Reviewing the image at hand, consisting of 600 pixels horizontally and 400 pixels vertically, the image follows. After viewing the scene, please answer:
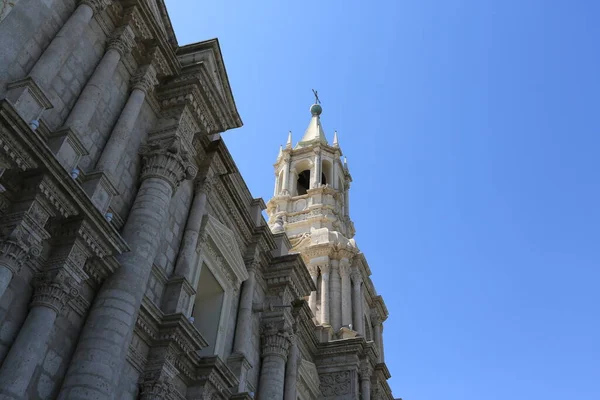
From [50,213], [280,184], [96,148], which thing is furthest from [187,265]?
[280,184]

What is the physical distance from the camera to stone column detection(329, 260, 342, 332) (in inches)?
983

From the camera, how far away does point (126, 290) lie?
31.9ft

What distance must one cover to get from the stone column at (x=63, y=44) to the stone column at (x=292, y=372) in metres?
9.79

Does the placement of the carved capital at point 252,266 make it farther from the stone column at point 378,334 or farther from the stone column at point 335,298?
the stone column at point 378,334

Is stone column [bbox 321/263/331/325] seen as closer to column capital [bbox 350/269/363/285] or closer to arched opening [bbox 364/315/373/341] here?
column capital [bbox 350/269/363/285]

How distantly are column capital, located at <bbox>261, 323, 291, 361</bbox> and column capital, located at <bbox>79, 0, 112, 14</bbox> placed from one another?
355 inches

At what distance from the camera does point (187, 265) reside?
40.9ft

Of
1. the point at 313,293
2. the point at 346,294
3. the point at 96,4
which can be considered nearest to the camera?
the point at 96,4

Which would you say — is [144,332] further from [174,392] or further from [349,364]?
[349,364]

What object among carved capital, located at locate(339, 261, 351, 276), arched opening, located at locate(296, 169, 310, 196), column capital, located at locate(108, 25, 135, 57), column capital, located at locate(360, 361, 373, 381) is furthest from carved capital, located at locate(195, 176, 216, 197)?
arched opening, located at locate(296, 169, 310, 196)

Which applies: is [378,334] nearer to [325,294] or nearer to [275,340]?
[325,294]

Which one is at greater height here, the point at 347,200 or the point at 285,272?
the point at 347,200

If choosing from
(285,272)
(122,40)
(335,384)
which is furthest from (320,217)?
(122,40)

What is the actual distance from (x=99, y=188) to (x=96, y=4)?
3.97 meters
